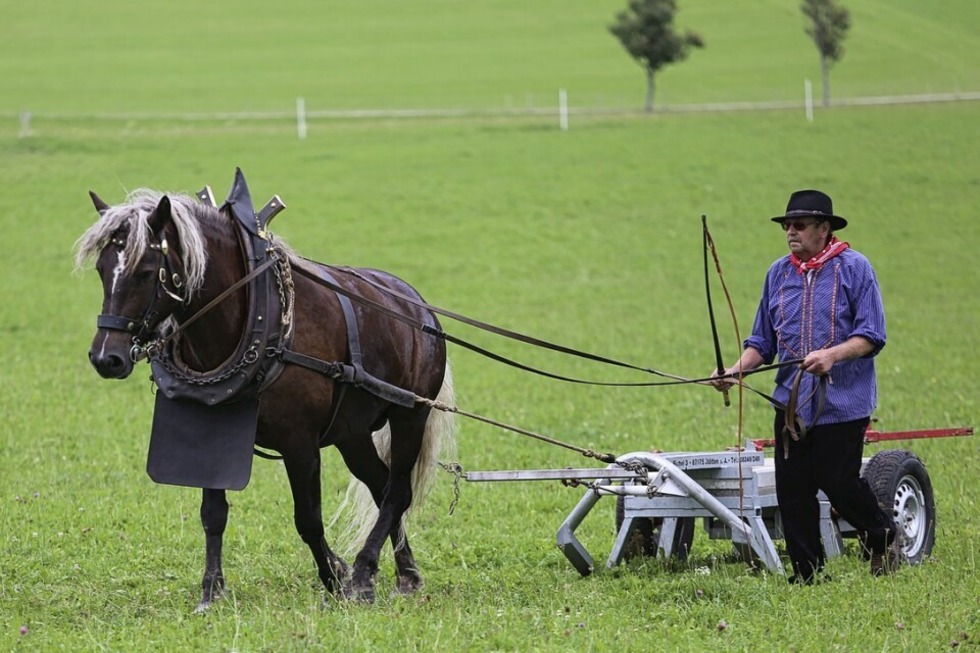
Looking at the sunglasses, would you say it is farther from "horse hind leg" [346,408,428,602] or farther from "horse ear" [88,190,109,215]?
"horse ear" [88,190,109,215]

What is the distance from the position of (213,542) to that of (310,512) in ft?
1.74

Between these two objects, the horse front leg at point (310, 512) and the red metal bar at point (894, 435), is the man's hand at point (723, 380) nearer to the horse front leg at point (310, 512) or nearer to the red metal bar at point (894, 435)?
the red metal bar at point (894, 435)

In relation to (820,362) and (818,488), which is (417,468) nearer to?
(818,488)

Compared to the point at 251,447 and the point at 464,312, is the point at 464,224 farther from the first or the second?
the point at 251,447

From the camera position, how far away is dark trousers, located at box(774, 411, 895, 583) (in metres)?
6.42

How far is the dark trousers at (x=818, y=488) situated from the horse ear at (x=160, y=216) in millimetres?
3140

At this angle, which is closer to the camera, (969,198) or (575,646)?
(575,646)

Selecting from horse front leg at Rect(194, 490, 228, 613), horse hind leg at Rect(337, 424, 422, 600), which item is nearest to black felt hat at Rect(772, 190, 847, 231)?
horse hind leg at Rect(337, 424, 422, 600)

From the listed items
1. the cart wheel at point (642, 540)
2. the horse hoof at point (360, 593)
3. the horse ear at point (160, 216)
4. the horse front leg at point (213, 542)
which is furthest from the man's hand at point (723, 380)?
the horse ear at point (160, 216)

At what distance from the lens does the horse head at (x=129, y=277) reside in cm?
553

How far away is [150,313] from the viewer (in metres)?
5.67

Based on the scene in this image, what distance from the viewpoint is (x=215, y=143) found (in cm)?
3697

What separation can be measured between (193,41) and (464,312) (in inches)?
2262

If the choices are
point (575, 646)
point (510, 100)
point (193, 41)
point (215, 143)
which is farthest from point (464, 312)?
point (193, 41)
